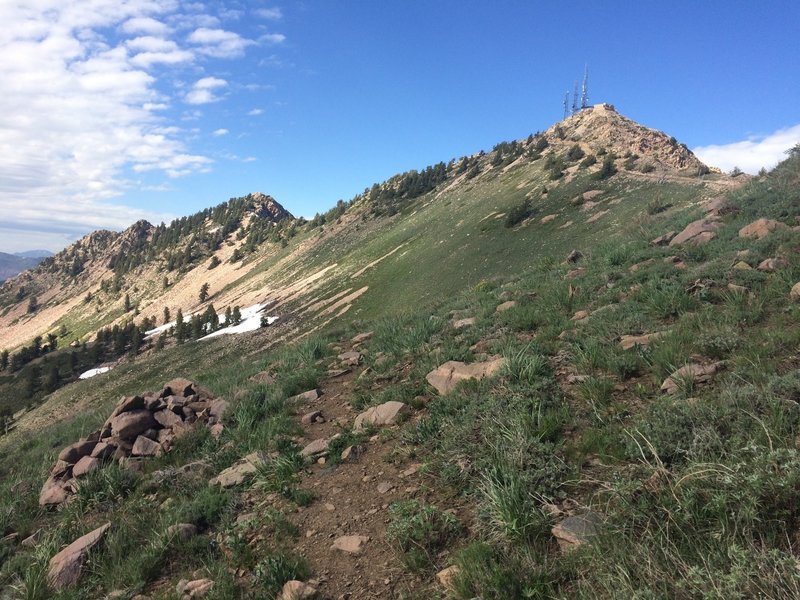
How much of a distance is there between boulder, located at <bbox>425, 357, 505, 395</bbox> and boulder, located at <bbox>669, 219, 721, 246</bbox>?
7843 millimetres

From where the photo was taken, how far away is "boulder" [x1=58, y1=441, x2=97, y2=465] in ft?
23.1

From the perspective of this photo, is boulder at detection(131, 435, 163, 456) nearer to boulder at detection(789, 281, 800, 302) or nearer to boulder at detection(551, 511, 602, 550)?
boulder at detection(551, 511, 602, 550)

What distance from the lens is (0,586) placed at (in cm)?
460

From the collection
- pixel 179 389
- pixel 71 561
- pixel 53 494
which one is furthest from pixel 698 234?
pixel 53 494

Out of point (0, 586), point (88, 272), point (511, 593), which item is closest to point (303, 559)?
point (511, 593)

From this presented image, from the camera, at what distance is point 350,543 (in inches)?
161

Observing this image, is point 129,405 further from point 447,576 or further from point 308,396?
point 447,576

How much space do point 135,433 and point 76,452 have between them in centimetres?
87

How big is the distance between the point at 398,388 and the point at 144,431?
14.8 ft

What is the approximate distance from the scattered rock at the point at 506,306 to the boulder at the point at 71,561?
8.02m

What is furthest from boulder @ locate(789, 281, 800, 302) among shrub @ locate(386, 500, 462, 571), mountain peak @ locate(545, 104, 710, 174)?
mountain peak @ locate(545, 104, 710, 174)

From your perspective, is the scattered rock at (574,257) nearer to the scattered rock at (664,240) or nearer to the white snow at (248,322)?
the scattered rock at (664,240)

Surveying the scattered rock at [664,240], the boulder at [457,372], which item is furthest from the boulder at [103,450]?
the scattered rock at [664,240]

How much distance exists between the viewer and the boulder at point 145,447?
277 inches
